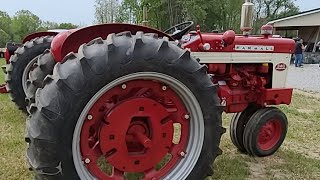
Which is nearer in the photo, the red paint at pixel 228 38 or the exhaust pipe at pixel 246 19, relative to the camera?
the red paint at pixel 228 38

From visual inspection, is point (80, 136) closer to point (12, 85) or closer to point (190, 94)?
point (190, 94)

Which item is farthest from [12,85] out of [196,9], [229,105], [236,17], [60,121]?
[236,17]

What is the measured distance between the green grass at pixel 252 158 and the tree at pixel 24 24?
2854 cm

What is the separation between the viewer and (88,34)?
2689 mm

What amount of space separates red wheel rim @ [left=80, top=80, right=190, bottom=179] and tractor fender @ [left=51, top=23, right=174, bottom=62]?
56 centimetres

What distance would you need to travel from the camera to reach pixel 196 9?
35.3 m

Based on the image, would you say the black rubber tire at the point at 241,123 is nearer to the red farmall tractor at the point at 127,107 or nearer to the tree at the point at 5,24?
the red farmall tractor at the point at 127,107

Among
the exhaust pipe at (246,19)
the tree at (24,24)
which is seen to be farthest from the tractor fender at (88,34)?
the tree at (24,24)

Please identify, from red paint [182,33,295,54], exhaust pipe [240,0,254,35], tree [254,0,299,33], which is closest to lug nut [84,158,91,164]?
red paint [182,33,295,54]

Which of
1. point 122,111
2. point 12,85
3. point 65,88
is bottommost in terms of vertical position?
point 12,85

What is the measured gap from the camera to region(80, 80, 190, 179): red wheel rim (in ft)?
7.11

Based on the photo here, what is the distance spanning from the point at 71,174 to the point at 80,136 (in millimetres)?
218

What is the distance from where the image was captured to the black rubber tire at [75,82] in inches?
74.7

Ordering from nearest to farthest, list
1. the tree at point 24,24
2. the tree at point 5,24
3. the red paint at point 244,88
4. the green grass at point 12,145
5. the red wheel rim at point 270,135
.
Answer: the green grass at point 12,145 → the red paint at point 244,88 → the red wheel rim at point 270,135 → the tree at point 5,24 → the tree at point 24,24
